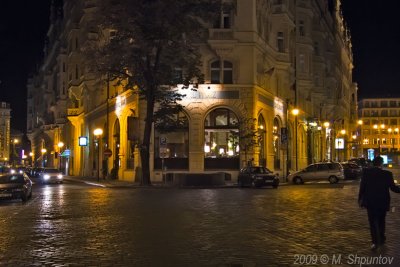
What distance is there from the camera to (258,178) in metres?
38.4

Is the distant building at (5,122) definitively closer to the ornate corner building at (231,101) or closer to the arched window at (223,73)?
the ornate corner building at (231,101)

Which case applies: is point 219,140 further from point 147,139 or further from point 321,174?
point 321,174

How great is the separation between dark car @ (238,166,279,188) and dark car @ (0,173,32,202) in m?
16.2

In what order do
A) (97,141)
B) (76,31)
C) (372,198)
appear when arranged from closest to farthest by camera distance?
(372,198) → (97,141) → (76,31)

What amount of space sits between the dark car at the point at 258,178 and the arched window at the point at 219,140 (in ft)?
28.1

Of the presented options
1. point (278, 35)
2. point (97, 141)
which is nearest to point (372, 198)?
point (278, 35)

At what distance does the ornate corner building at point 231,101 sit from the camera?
157 feet

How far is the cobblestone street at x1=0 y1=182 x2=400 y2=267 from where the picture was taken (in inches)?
429

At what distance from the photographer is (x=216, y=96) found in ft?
156

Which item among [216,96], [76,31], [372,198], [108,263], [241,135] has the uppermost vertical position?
[76,31]

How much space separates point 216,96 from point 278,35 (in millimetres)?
12431

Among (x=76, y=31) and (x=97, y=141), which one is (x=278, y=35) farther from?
(x=76, y=31)

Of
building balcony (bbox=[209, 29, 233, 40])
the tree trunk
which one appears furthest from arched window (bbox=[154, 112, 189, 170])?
building balcony (bbox=[209, 29, 233, 40])

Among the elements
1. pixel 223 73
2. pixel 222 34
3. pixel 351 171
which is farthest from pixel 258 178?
pixel 351 171
